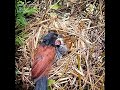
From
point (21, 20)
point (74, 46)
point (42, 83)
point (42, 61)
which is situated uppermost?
point (21, 20)

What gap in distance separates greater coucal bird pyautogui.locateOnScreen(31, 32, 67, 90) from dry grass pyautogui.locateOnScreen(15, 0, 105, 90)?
0.06 meters

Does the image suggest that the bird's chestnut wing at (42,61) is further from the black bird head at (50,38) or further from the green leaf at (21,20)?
the green leaf at (21,20)

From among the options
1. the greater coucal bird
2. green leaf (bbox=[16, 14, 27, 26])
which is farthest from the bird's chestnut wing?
green leaf (bbox=[16, 14, 27, 26])

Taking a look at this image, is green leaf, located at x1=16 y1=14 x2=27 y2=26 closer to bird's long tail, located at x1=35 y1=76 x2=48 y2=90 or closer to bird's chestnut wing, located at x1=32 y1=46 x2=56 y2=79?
bird's chestnut wing, located at x1=32 y1=46 x2=56 y2=79

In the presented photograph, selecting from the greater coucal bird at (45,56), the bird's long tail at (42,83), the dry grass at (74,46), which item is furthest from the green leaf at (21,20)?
the bird's long tail at (42,83)

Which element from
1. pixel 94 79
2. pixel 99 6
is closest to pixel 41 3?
pixel 99 6

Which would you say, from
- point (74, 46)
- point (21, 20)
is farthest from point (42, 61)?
point (21, 20)

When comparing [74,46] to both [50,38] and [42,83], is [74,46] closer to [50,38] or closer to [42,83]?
[50,38]

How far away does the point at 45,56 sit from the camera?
495cm

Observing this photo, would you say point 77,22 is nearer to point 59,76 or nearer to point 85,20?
point 85,20

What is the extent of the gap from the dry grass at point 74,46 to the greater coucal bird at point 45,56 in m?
0.06

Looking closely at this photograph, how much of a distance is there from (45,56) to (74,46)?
343 millimetres
